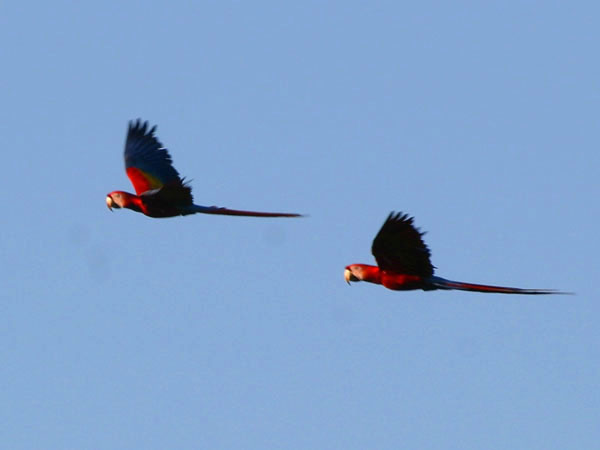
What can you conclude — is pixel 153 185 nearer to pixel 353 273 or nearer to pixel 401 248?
pixel 353 273

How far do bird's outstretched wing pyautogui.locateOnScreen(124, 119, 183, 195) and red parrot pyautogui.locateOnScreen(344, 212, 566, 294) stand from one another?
19.1ft

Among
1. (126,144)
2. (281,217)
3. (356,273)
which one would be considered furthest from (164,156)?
(356,273)

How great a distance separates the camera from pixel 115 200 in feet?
73.6

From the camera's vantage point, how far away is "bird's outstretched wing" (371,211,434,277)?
1788cm

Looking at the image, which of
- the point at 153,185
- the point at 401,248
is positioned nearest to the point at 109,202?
the point at 153,185

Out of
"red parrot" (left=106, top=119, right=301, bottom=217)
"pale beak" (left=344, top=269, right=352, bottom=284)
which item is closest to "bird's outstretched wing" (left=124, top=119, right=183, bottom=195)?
"red parrot" (left=106, top=119, right=301, bottom=217)

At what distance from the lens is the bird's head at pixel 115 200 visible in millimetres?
22297

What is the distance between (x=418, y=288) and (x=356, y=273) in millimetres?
1016

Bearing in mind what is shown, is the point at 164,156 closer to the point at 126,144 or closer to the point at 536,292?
the point at 126,144

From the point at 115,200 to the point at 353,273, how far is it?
17.5ft

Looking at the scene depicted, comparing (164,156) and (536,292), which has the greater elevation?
(164,156)

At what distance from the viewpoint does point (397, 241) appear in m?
18.2

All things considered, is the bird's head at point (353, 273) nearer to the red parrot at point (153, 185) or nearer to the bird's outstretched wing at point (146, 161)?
the red parrot at point (153, 185)

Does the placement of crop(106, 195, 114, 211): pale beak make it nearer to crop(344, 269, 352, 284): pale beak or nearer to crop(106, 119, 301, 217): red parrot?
crop(106, 119, 301, 217): red parrot
